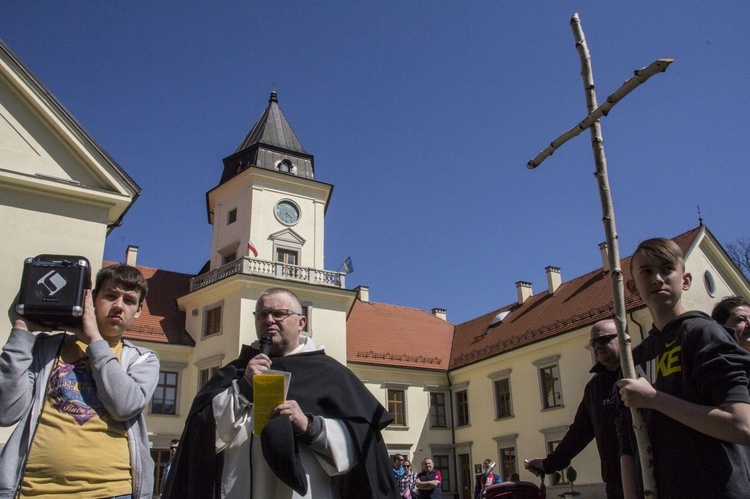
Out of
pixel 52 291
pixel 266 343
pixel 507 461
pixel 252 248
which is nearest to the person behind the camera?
pixel 52 291

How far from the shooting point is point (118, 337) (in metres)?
3.61

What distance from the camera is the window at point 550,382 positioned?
83.7 feet

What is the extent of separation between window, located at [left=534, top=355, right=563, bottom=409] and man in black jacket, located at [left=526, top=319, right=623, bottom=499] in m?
22.3

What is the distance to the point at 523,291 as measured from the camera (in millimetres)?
33406

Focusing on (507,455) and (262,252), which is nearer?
(262,252)

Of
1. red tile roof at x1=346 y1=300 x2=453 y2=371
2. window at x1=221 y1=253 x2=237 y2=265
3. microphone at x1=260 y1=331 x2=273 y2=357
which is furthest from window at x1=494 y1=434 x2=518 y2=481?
microphone at x1=260 y1=331 x2=273 y2=357

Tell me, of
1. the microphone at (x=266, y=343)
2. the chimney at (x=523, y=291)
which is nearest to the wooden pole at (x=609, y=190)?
the microphone at (x=266, y=343)

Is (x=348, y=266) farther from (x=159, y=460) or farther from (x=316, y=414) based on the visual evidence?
(x=316, y=414)

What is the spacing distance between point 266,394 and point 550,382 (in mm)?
24812

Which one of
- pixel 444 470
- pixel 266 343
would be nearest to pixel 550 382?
pixel 444 470

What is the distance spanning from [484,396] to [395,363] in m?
4.62

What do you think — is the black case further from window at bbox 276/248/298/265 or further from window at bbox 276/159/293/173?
window at bbox 276/159/293/173

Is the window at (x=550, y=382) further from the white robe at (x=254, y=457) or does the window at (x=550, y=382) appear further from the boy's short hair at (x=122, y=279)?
the boy's short hair at (x=122, y=279)

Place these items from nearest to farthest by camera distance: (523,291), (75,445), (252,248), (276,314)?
1. (75,445)
2. (276,314)
3. (252,248)
4. (523,291)
